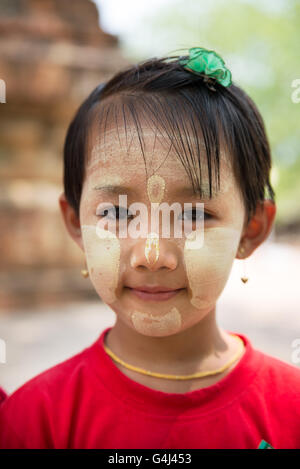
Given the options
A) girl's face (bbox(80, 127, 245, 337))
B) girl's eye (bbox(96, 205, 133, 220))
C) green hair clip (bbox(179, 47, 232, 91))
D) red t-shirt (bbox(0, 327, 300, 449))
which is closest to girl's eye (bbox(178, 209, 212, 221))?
girl's face (bbox(80, 127, 245, 337))

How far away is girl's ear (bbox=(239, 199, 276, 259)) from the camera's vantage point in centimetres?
152

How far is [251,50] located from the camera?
41.0 ft

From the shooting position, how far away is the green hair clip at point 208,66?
137 centimetres

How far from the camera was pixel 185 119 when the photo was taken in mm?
1290

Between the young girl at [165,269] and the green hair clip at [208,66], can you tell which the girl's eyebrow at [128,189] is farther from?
the green hair clip at [208,66]

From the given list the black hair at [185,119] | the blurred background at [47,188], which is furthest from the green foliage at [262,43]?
the black hair at [185,119]

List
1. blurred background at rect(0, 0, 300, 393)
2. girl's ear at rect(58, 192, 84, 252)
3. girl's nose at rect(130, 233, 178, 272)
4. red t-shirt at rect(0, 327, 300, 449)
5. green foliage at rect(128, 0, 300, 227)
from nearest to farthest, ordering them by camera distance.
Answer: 1. girl's nose at rect(130, 233, 178, 272)
2. red t-shirt at rect(0, 327, 300, 449)
3. girl's ear at rect(58, 192, 84, 252)
4. blurred background at rect(0, 0, 300, 393)
5. green foliage at rect(128, 0, 300, 227)

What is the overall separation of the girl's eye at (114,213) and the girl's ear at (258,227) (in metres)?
0.44

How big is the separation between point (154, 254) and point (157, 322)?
21 cm

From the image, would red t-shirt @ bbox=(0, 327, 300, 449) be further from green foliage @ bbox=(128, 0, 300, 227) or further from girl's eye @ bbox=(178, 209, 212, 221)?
green foliage @ bbox=(128, 0, 300, 227)

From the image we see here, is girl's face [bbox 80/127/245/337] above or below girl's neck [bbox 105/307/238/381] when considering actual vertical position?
above

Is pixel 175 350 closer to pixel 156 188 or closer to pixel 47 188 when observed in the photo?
pixel 156 188
